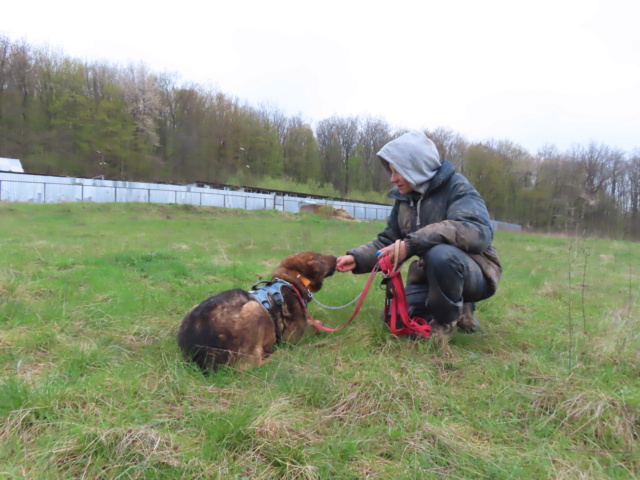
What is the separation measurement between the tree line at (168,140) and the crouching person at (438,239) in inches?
897

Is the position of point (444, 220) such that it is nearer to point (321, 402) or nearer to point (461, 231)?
point (461, 231)

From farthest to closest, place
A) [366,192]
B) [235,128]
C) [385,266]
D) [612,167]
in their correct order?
[366,192], [235,128], [612,167], [385,266]

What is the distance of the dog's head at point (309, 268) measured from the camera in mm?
3666

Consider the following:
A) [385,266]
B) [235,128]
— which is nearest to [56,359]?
[385,266]

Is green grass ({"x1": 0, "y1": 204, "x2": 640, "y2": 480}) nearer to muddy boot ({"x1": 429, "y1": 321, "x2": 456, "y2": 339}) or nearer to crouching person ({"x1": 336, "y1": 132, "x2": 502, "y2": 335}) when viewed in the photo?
muddy boot ({"x1": 429, "y1": 321, "x2": 456, "y2": 339})

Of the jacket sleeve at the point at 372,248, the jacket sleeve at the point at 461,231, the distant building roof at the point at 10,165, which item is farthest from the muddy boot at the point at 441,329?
the distant building roof at the point at 10,165

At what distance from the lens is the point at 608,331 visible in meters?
3.14

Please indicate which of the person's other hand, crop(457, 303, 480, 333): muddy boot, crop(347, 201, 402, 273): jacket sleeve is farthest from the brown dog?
crop(457, 303, 480, 333): muddy boot

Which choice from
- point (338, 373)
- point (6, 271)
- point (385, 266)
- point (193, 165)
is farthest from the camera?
point (193, 165)

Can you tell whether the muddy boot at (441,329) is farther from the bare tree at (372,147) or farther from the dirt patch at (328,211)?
the bare tree at (372,147)

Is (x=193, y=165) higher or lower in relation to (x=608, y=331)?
higher

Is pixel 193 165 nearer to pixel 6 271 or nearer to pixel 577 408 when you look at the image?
pixel 6 271

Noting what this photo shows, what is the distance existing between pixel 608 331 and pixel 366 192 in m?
51.6

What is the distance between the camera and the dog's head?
3.67 metres
